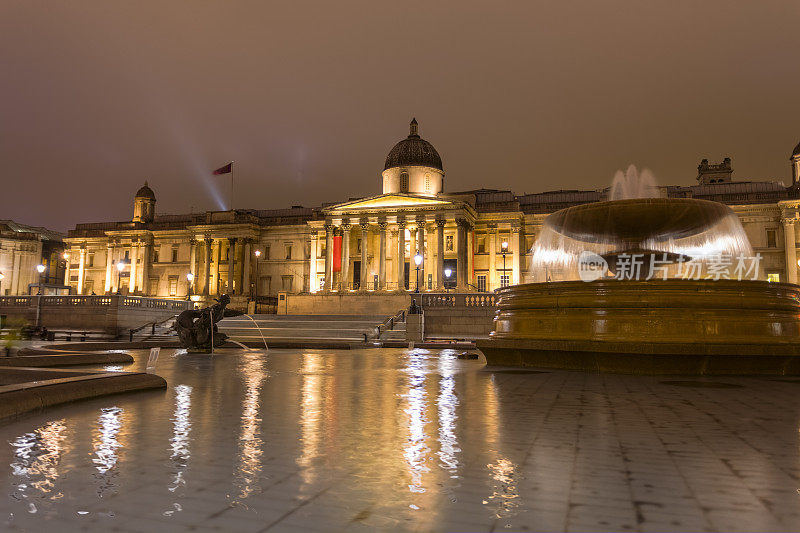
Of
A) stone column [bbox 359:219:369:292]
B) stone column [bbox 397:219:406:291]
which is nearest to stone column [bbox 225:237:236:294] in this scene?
stone column [bbox 359:219:369:292]

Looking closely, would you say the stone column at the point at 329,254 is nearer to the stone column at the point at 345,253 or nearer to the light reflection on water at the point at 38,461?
the stone column at the point at 345,253

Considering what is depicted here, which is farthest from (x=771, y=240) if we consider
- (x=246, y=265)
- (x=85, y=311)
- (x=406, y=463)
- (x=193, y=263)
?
(x=193, y=263)

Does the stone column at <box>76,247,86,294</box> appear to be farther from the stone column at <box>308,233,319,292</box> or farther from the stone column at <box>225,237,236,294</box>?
the stone column at <box>308,233,319,292</box>

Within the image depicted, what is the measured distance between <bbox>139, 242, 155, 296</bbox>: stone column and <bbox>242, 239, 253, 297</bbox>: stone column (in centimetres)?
1276

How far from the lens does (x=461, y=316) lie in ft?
108

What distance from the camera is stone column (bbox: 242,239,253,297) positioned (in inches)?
2494

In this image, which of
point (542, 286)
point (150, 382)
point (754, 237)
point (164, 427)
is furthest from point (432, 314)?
point (754, 237)

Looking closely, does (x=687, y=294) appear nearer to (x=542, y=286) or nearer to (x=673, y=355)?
(x=673, y=355)

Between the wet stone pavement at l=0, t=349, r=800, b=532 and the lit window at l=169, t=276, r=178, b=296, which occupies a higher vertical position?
the lit window at l=169, t=276, r=178, b=296

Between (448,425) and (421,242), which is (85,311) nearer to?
(421,242)

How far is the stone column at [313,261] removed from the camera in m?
60.3

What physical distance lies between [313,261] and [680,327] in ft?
173

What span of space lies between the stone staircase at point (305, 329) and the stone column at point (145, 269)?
34672 mm

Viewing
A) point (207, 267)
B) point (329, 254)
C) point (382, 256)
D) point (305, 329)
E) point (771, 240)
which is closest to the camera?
point (305, 329)
